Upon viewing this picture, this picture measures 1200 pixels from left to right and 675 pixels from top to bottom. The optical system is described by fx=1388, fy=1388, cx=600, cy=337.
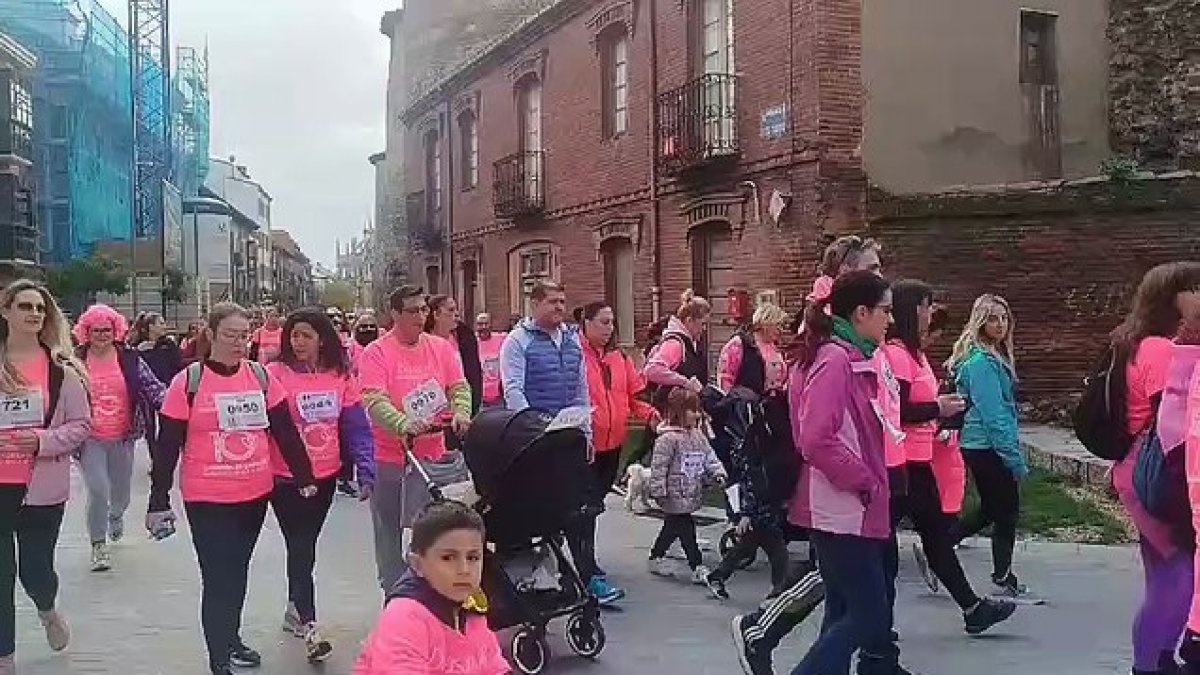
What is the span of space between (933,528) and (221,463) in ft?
11.9

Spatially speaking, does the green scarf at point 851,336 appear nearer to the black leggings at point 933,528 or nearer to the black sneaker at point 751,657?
the black sneaker at point 751,657

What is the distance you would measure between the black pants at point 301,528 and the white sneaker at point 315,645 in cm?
7

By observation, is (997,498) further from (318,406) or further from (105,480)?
(105,480)

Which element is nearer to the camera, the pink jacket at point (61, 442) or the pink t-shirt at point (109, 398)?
the pink jacket at point (61, 442)

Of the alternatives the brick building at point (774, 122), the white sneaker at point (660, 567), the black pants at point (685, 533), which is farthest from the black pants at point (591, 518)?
the brick building at point (774, 122)

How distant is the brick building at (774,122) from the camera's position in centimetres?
1551

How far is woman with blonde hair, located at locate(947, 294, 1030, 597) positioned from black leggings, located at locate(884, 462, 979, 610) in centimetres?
64

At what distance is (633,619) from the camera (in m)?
7.92

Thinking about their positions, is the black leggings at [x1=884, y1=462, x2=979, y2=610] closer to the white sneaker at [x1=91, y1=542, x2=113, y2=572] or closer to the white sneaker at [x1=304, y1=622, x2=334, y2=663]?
the white sneaker at [x1=304, y1=622, x2=334, y2=663]

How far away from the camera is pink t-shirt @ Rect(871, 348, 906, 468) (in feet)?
19.2

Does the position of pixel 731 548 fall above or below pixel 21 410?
below

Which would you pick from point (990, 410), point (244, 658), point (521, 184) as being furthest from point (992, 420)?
point (521, 184)

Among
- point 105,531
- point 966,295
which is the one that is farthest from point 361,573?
point 966,295

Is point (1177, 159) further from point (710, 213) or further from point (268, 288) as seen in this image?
point (268, 288)
